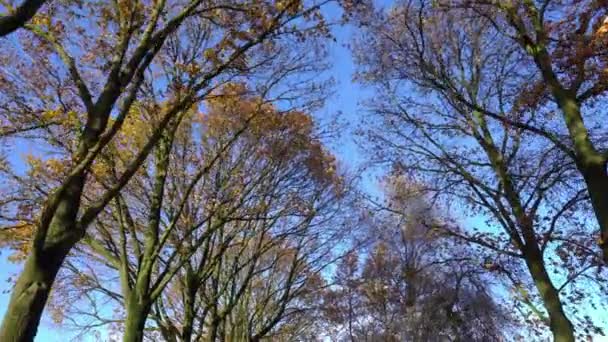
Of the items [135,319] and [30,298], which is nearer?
[30,298]

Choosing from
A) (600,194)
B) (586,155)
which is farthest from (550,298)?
(586,155)

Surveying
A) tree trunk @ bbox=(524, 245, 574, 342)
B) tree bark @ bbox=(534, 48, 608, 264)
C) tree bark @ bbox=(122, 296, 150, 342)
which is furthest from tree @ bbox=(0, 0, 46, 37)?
tree trunk @ bbox=(524, 245, 574, 342)

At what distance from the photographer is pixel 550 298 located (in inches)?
365

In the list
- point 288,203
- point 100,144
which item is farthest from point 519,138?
point 100,144

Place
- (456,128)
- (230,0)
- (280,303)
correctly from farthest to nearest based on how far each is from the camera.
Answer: (280,303) < (456,128) < (230,0)

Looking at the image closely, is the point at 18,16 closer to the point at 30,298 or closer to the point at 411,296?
the point at 30,298

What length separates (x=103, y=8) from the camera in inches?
255

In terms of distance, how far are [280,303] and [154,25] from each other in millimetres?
12706

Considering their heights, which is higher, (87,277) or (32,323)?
(87,277)

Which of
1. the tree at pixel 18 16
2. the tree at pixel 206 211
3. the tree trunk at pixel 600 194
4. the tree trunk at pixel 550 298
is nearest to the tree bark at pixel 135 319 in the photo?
the tree at pixel 206 211

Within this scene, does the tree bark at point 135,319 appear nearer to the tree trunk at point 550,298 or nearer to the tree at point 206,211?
the tree at point 206,211

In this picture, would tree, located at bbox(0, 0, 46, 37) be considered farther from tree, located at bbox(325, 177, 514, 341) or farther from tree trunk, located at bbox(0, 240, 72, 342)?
tree, located at bbox(325, 177, 514, 341)

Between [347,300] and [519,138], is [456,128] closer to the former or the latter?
[519,138]

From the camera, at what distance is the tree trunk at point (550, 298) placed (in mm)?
8844
